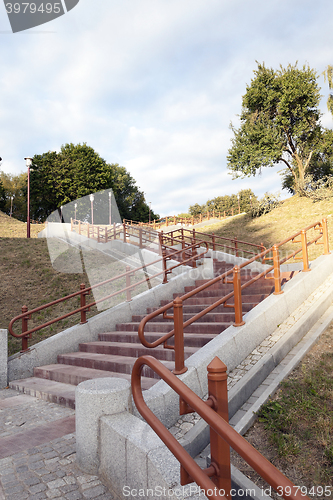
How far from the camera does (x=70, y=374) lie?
5832 mm

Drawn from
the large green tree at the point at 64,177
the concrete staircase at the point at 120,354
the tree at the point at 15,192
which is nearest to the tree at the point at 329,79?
the concrete staircase at the point at 120,354

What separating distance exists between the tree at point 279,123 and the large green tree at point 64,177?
26.0 meters

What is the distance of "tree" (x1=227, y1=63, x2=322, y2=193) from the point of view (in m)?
29.1

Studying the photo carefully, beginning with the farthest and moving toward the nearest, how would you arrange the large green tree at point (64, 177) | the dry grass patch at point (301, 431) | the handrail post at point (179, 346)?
the large green tree at point (64, 177)
the handrail post at point (179, 346)
the dry grass patch at point (301, 431)

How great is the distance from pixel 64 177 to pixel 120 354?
46.6 m

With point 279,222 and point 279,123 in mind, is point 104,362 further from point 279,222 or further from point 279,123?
point 279,123

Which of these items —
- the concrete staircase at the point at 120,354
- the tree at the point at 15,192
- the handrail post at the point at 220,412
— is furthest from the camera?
the tree at the point at 15,192

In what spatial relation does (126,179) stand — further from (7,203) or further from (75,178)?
(7,203)

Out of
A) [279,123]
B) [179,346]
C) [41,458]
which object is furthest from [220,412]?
[279,123]

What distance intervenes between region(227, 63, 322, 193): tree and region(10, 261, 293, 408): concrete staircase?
24.9 meters

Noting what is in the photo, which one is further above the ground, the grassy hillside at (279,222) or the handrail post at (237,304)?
the grassy hillside at (279,222)

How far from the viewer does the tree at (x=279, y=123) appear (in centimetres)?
2912

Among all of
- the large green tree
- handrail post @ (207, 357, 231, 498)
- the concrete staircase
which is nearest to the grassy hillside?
the concrete staircase

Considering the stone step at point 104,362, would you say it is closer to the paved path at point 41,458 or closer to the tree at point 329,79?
the paved path at point 41,458
